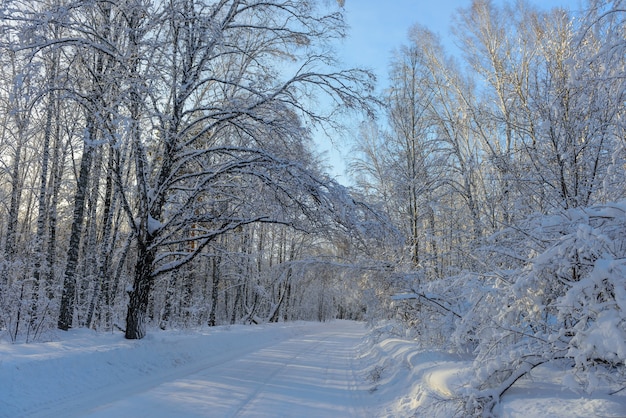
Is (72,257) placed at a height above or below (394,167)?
below

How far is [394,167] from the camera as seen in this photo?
17203 mm

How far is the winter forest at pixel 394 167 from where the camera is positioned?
3.81m

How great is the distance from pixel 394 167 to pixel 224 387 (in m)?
12.0

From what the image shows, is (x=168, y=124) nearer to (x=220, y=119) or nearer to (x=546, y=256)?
(x=220, y=119)

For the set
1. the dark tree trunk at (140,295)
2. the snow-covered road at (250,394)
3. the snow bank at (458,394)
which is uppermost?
the dark tree trunk at (140,295)

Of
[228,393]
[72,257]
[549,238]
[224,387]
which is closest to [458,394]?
[549,238]

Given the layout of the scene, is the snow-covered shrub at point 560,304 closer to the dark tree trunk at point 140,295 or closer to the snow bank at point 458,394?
the snow bank at point 458,394

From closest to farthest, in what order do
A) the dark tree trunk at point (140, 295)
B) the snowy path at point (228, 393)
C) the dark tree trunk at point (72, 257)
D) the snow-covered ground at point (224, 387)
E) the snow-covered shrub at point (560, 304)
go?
the snow-covered shrub at point (560, 304) → the snow-covered ground at point (224, 387) → the snowy path at point (228, 393) → the dark tree trunk at point (140, 295) → the dark tree trunk at point (72, 257)

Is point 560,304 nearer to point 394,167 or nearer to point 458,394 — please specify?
point 458,394

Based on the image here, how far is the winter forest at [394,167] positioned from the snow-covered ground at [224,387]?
50 centimetres

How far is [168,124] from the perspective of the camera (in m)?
10.5

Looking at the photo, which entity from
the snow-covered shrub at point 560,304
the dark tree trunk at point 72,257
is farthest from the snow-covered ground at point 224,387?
the dark tree trunk at point 72,257

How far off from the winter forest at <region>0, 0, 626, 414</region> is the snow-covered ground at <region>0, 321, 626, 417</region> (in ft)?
1.64

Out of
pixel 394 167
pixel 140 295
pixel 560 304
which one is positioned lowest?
pixel 140 295
